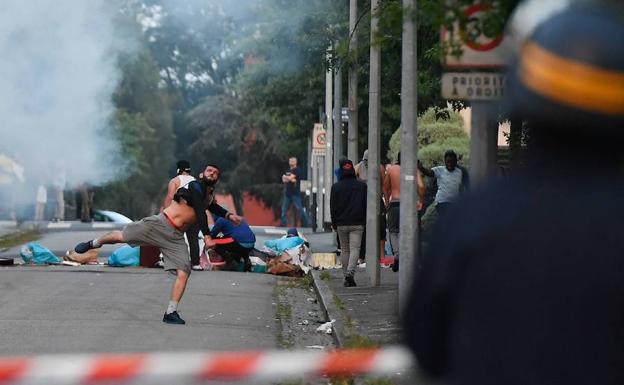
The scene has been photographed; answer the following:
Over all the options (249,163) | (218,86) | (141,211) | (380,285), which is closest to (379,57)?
(380,285)

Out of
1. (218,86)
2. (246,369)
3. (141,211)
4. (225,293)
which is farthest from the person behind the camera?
(218,86)

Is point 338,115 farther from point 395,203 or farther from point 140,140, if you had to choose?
point 140,140

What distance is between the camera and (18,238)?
30.8 m

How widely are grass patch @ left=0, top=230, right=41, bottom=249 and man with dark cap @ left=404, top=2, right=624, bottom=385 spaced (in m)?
25.0

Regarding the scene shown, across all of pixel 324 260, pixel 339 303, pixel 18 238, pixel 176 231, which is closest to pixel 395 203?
pixel 324 260

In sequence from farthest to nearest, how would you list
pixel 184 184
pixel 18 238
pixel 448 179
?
1. pixel 18 238
2. pixel 184 184
3. pixel 448 179

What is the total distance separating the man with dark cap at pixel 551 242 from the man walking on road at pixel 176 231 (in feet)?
35.6

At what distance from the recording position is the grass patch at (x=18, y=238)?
94.8 feet

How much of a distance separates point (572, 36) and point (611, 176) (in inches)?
11.7

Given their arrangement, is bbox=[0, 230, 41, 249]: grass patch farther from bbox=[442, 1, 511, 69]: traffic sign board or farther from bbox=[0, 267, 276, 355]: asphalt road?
bbox=[442, 1, 511, 69]: traffic sign board

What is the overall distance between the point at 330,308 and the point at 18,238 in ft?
52.4

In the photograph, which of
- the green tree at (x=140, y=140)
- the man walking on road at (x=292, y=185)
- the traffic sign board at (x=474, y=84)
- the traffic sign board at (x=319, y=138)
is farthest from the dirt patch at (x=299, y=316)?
the green tree at (x=140, y=140)

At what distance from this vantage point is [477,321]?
326cm

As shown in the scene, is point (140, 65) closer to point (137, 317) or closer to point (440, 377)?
point (137, 317)
